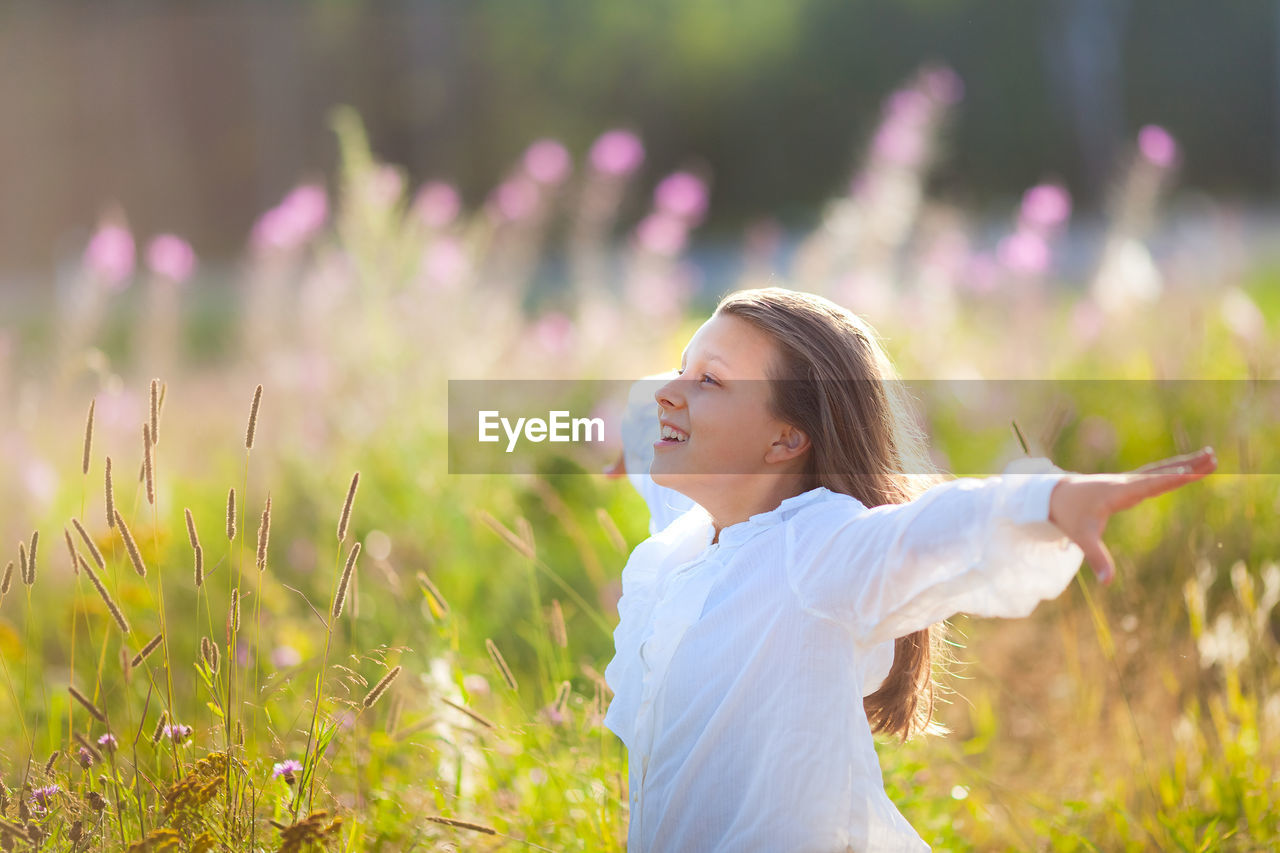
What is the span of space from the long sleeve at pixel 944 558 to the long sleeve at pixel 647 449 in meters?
0.56

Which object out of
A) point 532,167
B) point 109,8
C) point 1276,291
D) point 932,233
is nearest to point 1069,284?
point 1276,291

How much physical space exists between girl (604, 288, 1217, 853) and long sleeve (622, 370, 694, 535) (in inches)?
7.0

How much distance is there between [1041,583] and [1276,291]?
26.7 feet

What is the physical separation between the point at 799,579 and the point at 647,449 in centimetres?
67

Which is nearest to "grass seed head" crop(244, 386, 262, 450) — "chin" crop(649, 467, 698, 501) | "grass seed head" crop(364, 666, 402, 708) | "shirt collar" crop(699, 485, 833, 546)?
"grass seed head" crop(364, 666, 402, 708)

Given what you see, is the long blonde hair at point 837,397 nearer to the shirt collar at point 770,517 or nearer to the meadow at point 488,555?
the shirt collar at point 770,517

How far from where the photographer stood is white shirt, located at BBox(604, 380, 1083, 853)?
1.37 m

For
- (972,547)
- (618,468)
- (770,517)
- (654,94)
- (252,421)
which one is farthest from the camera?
(654,94)

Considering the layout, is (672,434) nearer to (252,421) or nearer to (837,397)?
(837,397)

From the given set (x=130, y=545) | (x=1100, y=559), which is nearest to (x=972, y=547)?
(x=1100, y=559)

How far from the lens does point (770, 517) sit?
66.4 inches

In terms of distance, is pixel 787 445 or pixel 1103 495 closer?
pixel 1103 495

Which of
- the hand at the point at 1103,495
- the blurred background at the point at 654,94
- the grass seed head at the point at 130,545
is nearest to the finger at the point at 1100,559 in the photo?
the hand at the point at 1103,495

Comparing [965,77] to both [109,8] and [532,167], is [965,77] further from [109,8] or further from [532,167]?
[532,167]
